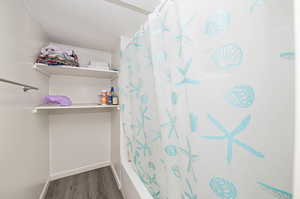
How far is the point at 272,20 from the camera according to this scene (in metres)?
0.28

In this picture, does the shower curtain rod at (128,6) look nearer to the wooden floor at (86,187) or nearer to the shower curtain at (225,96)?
the shower curtain at (225,96)

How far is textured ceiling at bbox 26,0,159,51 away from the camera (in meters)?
0.93

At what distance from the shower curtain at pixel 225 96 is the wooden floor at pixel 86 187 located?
128 centimetres

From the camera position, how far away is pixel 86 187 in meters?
1.46

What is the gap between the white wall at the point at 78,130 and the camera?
5.32ft

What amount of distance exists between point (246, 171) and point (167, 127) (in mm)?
329

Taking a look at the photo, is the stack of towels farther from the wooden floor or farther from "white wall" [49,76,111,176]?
the wooden floor

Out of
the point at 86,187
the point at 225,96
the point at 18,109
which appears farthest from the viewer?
the point at 86,187

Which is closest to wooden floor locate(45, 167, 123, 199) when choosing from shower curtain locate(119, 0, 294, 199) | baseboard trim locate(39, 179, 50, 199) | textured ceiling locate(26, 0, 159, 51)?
baseboard trim locate(39, 179, 50, 199)

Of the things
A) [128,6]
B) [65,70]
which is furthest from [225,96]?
[65,70]

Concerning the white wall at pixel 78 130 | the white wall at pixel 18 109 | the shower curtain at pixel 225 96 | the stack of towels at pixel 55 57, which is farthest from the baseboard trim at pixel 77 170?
the shower curtain at pixel 225 96

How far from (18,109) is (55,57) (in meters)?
0.63

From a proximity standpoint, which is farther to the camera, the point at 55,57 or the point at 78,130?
the point at 78,130

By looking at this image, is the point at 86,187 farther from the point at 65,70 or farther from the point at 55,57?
the point at 55,57
